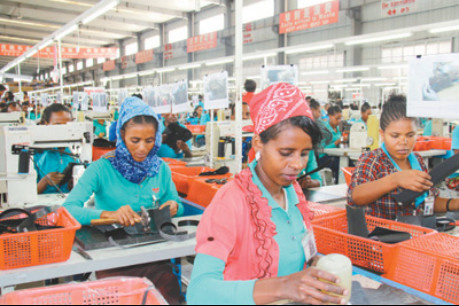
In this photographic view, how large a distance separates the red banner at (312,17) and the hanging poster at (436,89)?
358 inches

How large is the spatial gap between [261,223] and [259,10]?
15.7m

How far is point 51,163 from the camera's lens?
3137mm

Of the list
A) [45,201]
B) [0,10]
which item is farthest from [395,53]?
[0,10]

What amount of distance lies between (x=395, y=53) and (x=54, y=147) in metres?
12.4

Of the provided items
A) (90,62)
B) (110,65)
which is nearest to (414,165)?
(110,65)

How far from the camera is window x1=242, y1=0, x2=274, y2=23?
15.2 metres

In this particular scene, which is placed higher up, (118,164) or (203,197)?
(118,164)

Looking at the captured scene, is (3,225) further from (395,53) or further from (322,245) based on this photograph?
(395,53)

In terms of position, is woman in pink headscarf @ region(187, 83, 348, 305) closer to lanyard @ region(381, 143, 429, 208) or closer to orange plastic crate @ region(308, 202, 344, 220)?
orange plastic crate @ region(308, 202, 344, 220)

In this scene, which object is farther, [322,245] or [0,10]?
[0,10]

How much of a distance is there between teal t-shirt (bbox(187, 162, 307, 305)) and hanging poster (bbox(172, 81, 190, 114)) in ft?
11.1

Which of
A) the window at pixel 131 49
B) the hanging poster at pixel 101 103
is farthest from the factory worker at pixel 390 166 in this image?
the window at pixel 131 49

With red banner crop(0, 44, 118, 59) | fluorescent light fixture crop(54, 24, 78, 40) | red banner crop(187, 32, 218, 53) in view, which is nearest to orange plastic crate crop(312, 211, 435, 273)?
fluorescent light fixture crop(54, 24, 78, 40)

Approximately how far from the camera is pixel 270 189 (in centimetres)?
118
